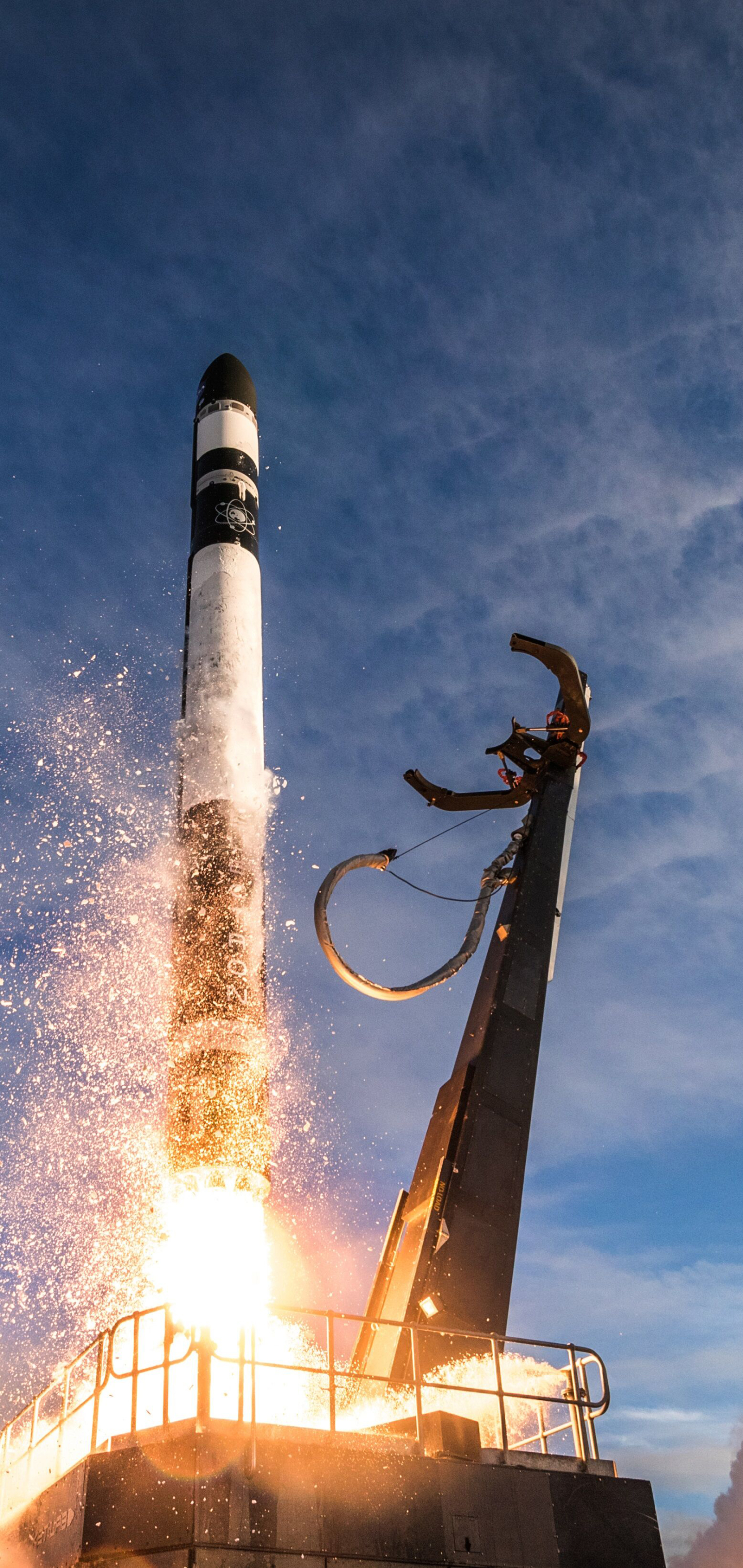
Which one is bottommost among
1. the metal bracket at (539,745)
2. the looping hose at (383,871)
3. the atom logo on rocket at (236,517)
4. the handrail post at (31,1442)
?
the handrail post at (31,1442)

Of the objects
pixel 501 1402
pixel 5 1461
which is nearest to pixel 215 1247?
pixel 5 1461

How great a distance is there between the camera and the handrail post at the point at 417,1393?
1053 centimetres

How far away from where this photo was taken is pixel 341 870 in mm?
14984

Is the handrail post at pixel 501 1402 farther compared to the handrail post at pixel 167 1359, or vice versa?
the handrail post at pixel 501 1402

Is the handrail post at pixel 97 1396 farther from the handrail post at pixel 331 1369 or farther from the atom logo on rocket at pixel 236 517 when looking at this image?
the atom logo on rocket at pixel 236 517

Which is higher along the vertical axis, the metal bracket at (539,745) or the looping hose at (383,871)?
the metal bracket at (539,745)

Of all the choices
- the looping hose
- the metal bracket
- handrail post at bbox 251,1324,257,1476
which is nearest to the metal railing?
handrail post at bbox 251,1324,257,1476

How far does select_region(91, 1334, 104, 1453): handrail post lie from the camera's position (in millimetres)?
10055

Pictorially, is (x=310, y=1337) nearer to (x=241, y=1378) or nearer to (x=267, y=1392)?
(x=267, y=1392)

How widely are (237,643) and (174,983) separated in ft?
→ 21.3

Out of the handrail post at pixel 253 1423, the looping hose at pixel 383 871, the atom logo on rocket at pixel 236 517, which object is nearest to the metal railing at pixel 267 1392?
the handrail post at pixel 253 1423

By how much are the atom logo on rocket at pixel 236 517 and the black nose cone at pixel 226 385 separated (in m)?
3.28

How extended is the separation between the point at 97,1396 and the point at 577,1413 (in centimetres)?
481

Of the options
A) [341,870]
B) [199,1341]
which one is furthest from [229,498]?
[199,1341]
